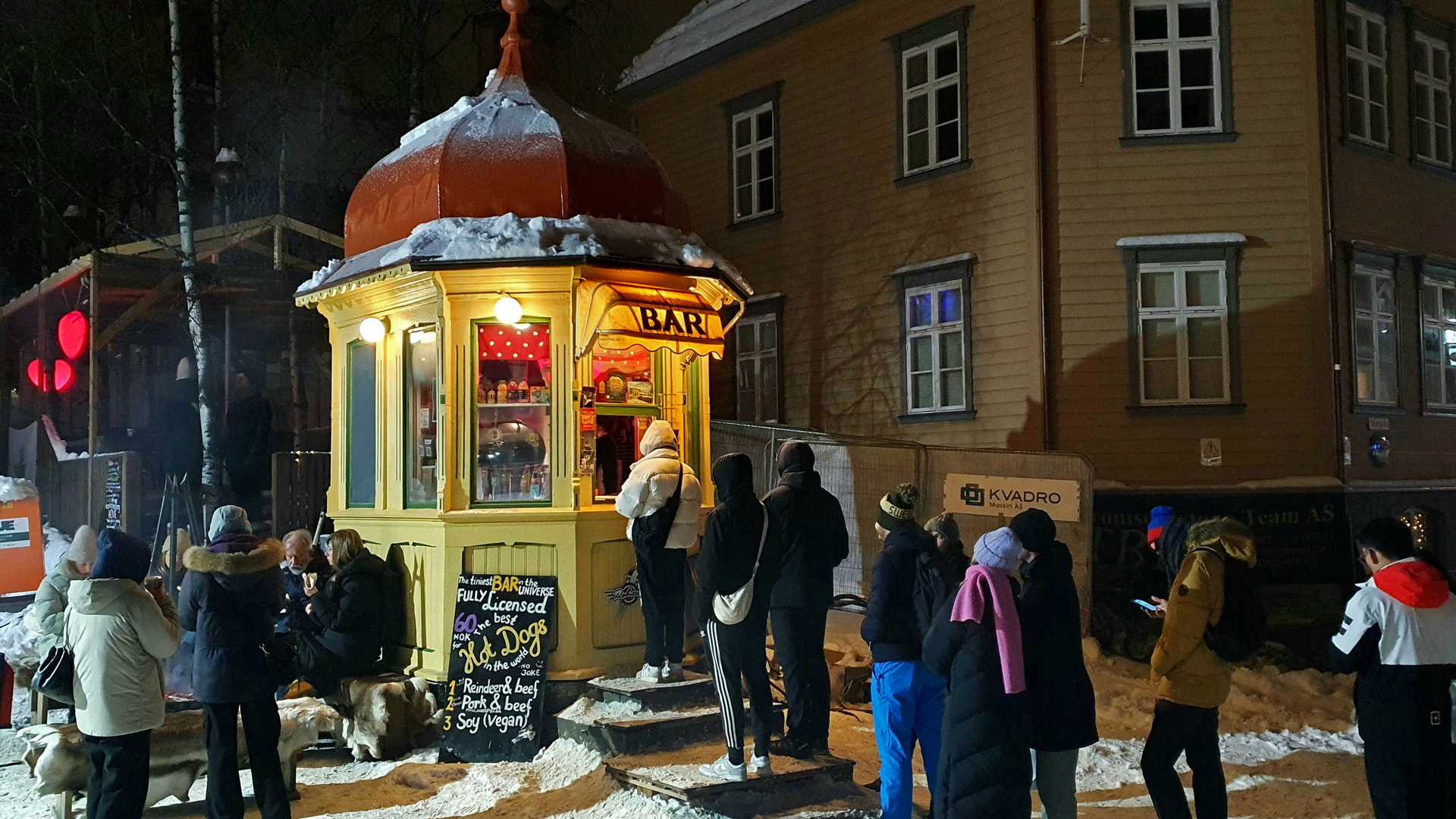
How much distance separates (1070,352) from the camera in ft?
47.6

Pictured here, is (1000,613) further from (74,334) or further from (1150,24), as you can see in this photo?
(74,334)

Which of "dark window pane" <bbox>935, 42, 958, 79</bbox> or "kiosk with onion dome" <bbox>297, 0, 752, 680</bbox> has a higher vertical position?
"dark window pane" <bbox>935, 42, 958, 79</bbox>

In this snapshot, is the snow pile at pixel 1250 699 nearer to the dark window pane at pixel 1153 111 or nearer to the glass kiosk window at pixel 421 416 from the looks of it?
the glass kiosk window at pixel 421 416

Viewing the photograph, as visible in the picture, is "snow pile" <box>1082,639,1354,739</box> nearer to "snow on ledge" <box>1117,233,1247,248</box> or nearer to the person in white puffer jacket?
the person in white puffer jacket

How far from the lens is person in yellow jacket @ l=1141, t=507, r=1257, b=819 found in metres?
6.06

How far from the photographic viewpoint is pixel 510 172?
9.31 metres

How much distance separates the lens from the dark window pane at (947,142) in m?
15.9

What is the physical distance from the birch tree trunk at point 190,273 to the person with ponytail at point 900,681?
1221cm

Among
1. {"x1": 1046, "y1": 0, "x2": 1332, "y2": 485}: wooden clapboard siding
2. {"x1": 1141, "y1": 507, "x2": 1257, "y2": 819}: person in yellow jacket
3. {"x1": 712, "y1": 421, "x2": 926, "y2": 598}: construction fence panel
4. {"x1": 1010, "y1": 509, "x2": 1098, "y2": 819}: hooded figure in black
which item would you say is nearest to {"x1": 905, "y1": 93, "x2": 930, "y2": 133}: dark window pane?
{"x1": 1046, "y1": 0, "x2": 1332, "y2": 485}: wooden clapboard siding

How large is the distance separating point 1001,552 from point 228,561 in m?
4.07

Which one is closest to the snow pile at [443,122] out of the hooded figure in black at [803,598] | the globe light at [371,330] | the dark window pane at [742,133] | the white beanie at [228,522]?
the globe light at [371,330]

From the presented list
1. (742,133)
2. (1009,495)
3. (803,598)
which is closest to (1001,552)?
(803,598)

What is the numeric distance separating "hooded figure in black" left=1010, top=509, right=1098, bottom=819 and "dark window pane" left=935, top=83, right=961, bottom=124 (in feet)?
37.0

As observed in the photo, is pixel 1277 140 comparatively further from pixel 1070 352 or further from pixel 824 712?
pixel 824 712
